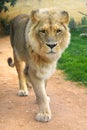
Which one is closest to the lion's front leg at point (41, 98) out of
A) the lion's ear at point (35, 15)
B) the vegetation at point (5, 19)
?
the lion's ear at point (35, 15)

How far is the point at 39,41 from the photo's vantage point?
5695 mm

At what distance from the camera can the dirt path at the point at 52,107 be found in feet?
19.1

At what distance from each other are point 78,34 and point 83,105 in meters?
7.03

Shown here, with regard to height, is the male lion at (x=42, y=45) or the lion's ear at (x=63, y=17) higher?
the lion's ear at (x=63, y=17)

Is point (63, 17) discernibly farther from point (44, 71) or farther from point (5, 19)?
point (5, 19)

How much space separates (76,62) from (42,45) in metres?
4.08

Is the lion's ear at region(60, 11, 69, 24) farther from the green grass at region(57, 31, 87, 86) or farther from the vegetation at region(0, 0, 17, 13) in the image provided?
the vegetation at region(0, 0, 17, 13)

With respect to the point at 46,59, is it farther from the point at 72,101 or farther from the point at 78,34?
the point at 78,34

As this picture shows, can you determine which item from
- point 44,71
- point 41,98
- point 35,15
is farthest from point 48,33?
point 41,98

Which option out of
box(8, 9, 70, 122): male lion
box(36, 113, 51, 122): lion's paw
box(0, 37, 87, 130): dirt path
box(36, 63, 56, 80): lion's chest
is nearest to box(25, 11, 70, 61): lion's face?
box(8, 9, 70, 122): male lion

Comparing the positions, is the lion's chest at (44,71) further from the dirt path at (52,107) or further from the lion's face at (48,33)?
the dirt path at (52,107)

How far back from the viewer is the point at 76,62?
380 inches

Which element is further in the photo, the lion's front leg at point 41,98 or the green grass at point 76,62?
the green grass at point 76,62

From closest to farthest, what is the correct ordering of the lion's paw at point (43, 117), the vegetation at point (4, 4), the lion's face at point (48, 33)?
the lion's face at point (48, 33) → the lion's paw at point (43, 117) → the vegetation at point (4, 4)
